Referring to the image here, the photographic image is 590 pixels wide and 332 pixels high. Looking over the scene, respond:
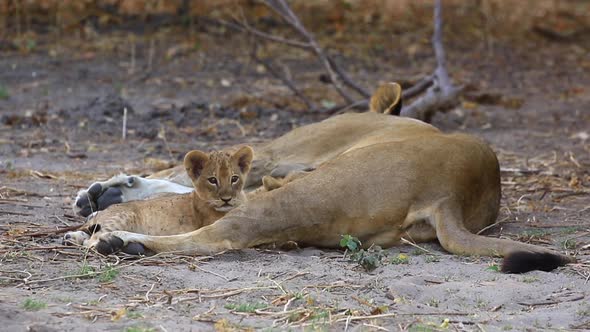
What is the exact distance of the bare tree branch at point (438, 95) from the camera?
7.97 meters

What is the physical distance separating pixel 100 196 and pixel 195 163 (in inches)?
36.7

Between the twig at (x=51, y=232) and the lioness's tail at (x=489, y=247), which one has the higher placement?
the lioness's tail at (x=489, y=247)

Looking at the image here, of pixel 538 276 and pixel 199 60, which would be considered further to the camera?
pixel 199 60

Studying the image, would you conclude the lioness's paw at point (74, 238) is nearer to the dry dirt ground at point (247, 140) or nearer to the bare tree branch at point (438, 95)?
the dry dirt ground at point (247, 140)

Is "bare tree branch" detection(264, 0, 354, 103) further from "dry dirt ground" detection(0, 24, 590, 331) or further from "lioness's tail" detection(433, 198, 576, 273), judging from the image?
"lioness's tail" detection(433, 198, 576, 273)

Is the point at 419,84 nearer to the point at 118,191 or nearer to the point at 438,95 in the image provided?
the point at 438,95

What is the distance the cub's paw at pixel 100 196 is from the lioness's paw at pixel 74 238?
2.16 feet

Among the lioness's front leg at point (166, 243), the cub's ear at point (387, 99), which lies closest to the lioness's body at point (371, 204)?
the lioness's front leg at point (166, 243)

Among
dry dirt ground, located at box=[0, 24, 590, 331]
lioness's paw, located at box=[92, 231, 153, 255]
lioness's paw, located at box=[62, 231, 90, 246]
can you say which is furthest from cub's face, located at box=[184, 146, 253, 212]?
lioness's paw, located at box=[62, 231, 90, 246]

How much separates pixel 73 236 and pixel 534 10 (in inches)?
416

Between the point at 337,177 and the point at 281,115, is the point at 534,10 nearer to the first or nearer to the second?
the point at 281,115

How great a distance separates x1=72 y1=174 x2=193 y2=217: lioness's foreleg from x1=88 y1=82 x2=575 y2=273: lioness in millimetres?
771

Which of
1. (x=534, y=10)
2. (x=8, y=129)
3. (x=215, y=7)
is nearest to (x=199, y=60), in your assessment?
(x=215, y=7)

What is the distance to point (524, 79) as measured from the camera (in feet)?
A: 35.9
